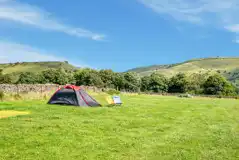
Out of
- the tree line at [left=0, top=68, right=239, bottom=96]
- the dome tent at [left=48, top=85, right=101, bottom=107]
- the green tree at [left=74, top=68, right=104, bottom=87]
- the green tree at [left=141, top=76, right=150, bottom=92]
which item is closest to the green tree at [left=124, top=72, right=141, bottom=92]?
the tree line at [left=0, top=68, right=239, bottom=96]

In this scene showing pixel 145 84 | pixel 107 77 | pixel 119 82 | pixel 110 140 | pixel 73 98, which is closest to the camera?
pixel 110 140

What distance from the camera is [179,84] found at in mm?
127188

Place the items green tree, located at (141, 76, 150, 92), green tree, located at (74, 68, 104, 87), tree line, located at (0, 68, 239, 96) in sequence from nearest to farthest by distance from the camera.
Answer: green tree, located at (74, 68, 104, 87) → tree line, located at (0, 68, 239, 96) → green tree, located at (141, 76, 150, 92)

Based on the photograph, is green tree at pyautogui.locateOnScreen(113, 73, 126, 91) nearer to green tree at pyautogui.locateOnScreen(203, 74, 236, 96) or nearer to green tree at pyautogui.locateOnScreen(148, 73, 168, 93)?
green tree at pyautogui.locateOnScreen(148, 73, 168, 93)

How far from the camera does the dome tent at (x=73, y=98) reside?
24.3m

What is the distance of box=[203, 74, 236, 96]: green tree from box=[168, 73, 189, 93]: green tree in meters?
7.72

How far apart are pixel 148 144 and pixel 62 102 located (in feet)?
47.5

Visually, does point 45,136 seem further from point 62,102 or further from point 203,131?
point 62,102

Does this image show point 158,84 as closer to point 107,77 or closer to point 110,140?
point 107,77

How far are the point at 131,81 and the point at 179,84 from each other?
60.4 feet

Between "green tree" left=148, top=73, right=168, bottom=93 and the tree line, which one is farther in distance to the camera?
"green tree" left=148, top=73, right=168, bottom=93

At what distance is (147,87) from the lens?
13312 centimetres

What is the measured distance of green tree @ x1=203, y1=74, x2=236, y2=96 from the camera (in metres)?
120

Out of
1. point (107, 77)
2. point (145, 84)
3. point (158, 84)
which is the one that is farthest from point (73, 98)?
point (145, 84)
